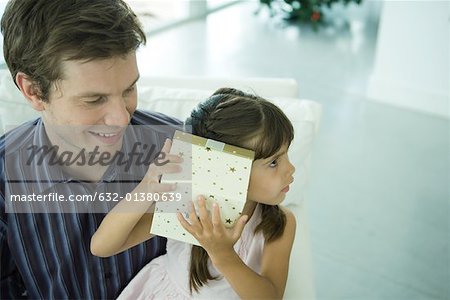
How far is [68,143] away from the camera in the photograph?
1059 millimetres

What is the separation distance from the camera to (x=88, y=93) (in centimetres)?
93

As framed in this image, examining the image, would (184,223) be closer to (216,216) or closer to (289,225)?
(216,216)

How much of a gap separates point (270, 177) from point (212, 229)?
15 centimetres

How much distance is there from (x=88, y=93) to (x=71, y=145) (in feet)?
0.57

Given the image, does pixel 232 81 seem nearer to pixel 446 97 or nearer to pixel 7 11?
pixel 7 11

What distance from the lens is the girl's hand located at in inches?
34.5

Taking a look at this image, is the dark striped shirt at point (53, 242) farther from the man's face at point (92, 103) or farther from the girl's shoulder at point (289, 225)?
the girl's shoulder at point (289, 225)

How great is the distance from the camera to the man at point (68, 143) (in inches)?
35.2

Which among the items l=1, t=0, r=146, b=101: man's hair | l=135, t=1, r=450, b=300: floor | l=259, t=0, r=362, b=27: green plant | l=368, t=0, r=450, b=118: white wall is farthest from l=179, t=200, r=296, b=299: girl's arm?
l=259, t=0, r=362, b=27: green plant

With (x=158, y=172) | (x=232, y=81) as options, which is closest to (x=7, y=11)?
(x=158, y=172)

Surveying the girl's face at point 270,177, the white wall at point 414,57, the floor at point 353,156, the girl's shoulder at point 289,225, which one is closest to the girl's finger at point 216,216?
the girl's face at point 270,177

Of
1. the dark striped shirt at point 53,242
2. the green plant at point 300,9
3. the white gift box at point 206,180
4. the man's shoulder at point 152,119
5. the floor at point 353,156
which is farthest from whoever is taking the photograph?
the green plant at point 300,9

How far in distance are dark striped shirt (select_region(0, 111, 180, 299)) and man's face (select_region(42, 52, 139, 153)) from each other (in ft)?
0.23

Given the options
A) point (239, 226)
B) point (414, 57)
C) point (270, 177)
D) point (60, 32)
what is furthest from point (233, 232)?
point (414, 57)
